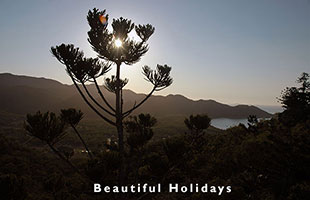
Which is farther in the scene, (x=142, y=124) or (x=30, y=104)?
(x=30, y=104)

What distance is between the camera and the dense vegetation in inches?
123

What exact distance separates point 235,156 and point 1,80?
148989mm

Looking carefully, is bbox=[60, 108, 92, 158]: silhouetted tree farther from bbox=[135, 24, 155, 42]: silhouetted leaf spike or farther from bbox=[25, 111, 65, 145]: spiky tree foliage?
bbox=[135, 24, 155, 42]: silhouetted leaf spike

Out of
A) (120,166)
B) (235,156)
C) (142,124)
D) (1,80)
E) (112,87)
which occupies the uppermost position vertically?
(1,80)

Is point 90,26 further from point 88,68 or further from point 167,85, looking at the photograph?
point 167,85

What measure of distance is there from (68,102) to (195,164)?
3011 inches

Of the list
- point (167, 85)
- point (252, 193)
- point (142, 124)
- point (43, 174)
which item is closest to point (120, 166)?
point (167, 85)

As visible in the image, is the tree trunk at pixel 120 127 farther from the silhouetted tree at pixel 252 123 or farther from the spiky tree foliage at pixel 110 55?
the silhouetted tree at pixel 252 123

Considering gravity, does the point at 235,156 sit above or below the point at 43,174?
above

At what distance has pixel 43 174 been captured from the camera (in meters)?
10.5

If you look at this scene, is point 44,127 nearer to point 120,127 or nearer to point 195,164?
point 120,127

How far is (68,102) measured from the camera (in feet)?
246

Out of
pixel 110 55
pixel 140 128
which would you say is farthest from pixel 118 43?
pixel 140 128

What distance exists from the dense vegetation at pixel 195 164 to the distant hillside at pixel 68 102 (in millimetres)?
51372
